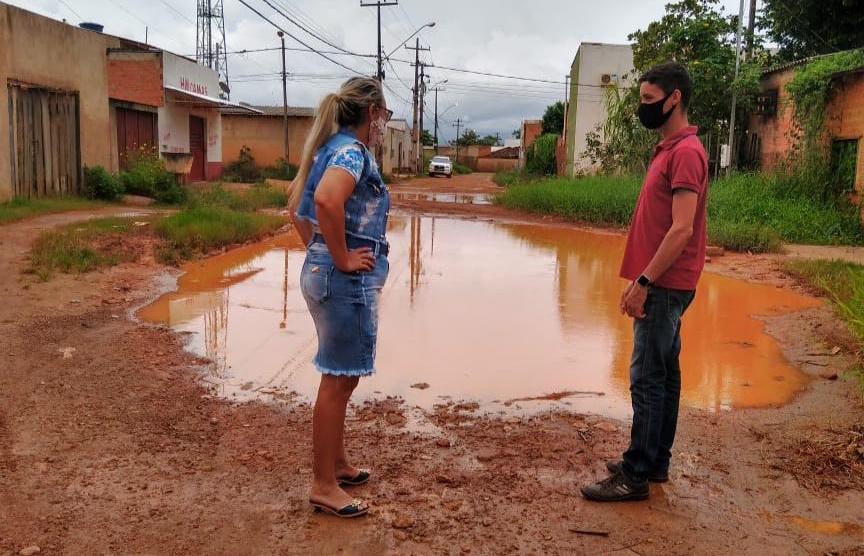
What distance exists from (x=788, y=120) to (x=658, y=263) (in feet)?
51.2

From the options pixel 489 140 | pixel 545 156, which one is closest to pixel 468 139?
pixel 489 140

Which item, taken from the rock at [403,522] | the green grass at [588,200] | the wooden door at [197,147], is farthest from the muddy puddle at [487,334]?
the wooden door at [197,147]

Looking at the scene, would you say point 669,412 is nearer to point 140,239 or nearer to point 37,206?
point 140,239

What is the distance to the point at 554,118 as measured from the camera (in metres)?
48.9

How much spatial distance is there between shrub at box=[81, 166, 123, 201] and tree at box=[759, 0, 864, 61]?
18.7 meters

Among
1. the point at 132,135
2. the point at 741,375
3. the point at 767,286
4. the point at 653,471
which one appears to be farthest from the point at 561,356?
the point at 132,135

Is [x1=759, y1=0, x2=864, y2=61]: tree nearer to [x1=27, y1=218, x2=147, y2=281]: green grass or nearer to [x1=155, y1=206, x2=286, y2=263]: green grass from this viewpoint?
[x1=155, y1=206, x2=286, y2=263]: green grass

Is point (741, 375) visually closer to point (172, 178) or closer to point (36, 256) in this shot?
point (36, 256)

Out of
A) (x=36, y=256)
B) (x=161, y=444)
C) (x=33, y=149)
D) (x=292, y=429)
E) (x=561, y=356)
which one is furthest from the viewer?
(x=33, y=149)

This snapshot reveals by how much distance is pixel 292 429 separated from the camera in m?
4.11

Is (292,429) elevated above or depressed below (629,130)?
below

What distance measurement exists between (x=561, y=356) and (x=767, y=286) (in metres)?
4.63

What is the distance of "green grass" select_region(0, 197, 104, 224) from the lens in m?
11.9

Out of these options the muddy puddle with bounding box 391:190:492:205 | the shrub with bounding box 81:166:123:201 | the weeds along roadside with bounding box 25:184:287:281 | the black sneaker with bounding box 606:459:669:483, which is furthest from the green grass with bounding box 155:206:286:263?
the muddy puddle with bounding box 391:190:492:205
